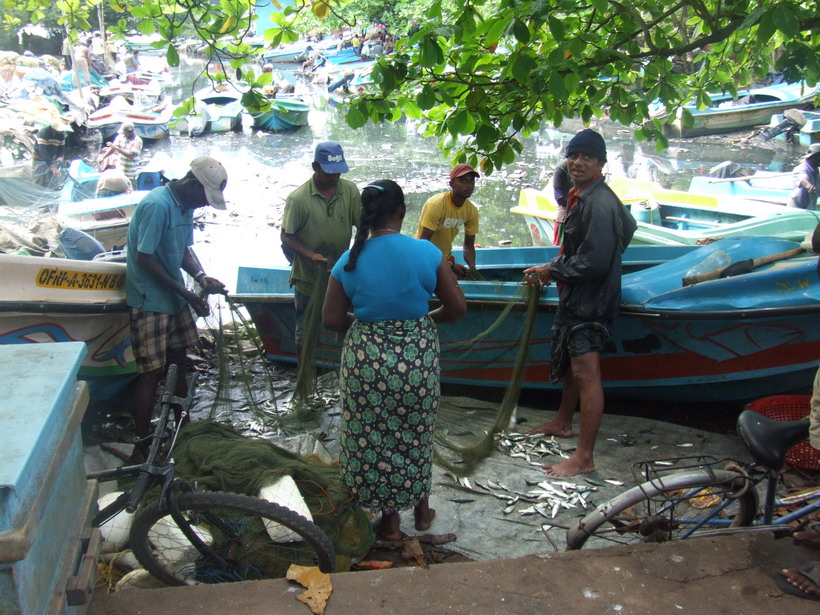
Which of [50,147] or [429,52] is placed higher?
[429,52]

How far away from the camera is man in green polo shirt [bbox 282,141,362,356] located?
5113mm

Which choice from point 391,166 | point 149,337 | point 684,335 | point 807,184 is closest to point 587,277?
point 684,335

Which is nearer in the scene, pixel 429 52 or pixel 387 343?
pixel 387 343

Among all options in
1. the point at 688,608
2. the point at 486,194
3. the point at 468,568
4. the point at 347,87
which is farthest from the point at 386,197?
the point at 347,87

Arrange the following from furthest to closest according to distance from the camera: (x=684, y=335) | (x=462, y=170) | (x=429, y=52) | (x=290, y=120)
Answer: (x=290, y=120), (x=462, y=170), (x=684, y=335), (x=429, y=52)

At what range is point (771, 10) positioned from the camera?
334 cm

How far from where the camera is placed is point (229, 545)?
3264mm

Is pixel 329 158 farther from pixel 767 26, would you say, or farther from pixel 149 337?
pixel 767 26

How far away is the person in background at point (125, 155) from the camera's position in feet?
49.9

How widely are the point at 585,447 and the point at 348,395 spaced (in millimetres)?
1893

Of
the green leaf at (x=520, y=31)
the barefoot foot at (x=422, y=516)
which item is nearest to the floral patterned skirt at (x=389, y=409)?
the barefoot foot at (x=422, y=516)

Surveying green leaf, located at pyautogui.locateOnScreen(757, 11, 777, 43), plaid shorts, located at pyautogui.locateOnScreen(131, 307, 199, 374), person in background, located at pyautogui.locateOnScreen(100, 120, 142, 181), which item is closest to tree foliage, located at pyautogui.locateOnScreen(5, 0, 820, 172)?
green leaf, located at pyautogui.locateOnScreen(757, 11, 777, 43)

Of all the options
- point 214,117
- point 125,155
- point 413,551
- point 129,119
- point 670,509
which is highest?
point 214,117

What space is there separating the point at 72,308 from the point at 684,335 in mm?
4473
